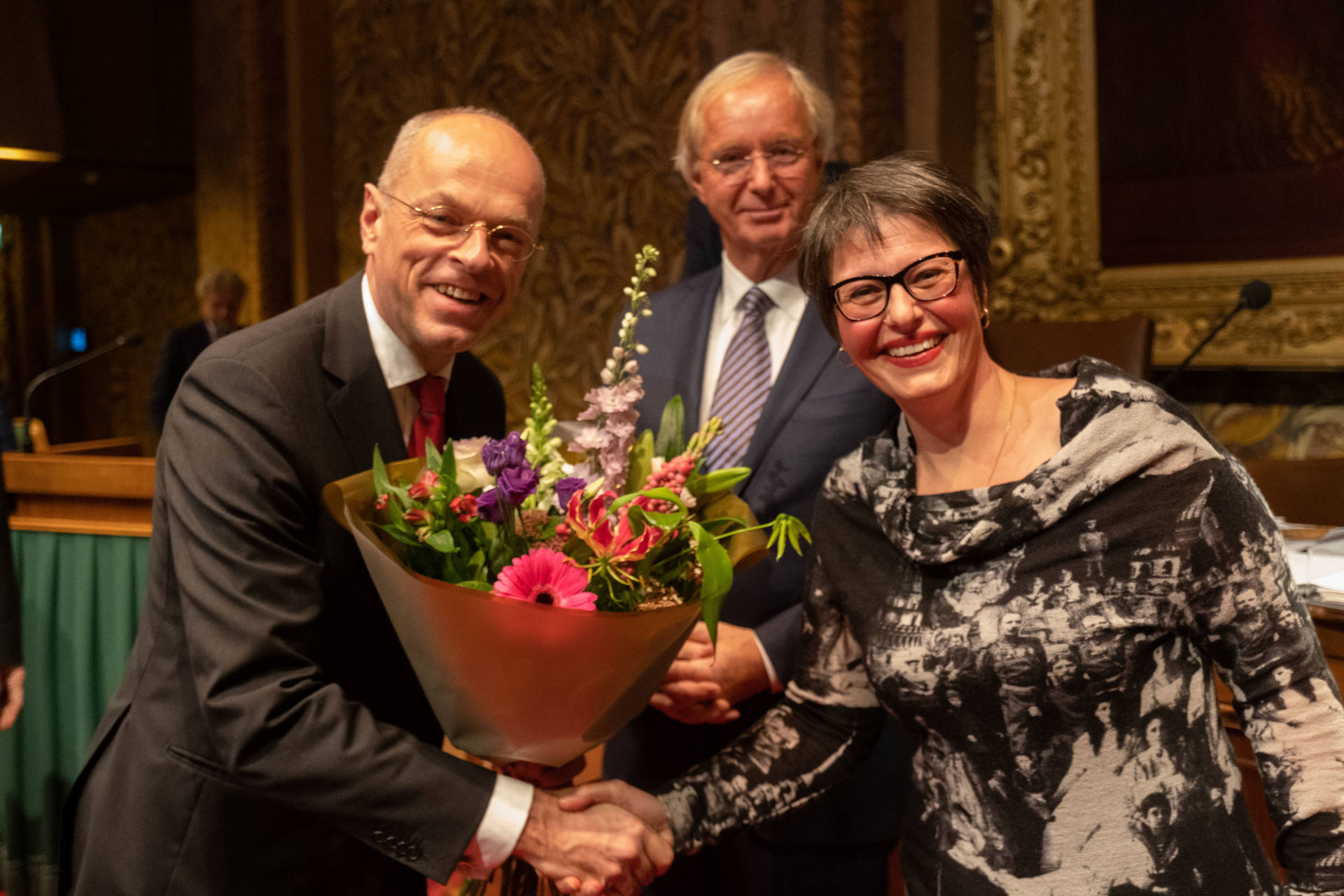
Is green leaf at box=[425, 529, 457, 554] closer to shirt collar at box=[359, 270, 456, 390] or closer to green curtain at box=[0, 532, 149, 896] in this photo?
shirt collar at box=[359, 270, 456, 390]

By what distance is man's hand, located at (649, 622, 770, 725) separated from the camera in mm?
1534

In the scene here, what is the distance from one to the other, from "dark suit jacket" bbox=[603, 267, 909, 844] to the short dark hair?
35 centimetres

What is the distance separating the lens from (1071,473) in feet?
3.91

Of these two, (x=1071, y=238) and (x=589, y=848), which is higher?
(x=1071, y=238)

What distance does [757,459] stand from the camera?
1.67 metres

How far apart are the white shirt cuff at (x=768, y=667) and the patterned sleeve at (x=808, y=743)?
0.50 feet

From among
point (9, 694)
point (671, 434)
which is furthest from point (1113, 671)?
point (9, 694)

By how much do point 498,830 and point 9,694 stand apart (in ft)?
3.91

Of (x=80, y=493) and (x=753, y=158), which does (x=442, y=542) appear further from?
(x=80, y=493)

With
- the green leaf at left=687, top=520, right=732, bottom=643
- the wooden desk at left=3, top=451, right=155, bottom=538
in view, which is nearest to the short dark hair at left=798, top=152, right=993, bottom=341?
the green leaf at left=687, top=520, right=732, bottom=643

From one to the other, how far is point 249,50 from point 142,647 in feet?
14.4

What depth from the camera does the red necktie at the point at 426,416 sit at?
1.41m

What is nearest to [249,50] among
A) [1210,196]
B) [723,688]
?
[1210,196]

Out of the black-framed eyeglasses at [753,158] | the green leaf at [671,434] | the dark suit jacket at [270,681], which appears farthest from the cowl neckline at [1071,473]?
the black-framed eyeglasses at [753,158]
